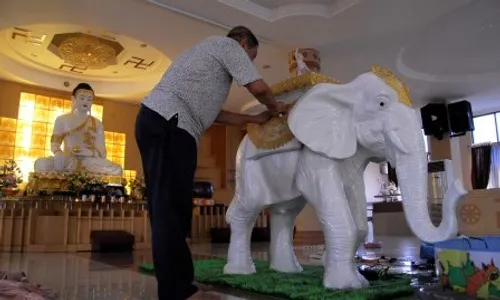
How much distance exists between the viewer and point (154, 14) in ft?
18.9

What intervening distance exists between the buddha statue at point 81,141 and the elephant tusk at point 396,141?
234 inches

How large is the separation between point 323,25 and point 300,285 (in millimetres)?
4945

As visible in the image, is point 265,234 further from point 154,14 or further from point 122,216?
point 154,14

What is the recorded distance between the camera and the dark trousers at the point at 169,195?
4.58ft

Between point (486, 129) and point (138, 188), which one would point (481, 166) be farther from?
point (138, 188)

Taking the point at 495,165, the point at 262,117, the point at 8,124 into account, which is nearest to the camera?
the point at 262,117

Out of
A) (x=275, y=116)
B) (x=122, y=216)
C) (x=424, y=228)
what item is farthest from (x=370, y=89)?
(x=122, y=216)

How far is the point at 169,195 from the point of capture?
1415 mm

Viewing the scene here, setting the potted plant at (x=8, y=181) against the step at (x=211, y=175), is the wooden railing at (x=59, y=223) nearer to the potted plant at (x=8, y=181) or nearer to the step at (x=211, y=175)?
the potted plant at (x=8, y=181)

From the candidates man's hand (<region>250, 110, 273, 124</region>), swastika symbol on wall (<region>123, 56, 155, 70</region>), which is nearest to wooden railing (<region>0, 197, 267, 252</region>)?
swastika symbol on wall (<region>123, 56, 155, 70</region>)

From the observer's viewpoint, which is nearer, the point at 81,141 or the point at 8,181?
the point at 8,181

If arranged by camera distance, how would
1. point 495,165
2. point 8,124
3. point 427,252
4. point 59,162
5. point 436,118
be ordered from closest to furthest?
1. point 427,252
2. point 59,162
3. point 8,124
4. point 436,118
5. point 495,165

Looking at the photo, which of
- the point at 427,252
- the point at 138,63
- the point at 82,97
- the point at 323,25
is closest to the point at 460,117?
the point at 323,25

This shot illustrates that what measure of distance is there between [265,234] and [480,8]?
4.98m
